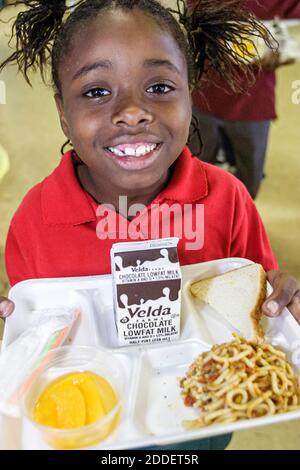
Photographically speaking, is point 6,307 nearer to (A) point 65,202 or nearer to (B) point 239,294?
(A) point 65,202

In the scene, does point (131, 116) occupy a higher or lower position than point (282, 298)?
higher

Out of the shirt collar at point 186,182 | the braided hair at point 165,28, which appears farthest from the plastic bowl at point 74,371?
the braided hair at point 165,28

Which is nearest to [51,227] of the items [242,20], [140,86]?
[140,86]

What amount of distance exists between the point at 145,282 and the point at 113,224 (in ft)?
0.92

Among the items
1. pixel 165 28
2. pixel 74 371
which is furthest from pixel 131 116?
pixel 74 371

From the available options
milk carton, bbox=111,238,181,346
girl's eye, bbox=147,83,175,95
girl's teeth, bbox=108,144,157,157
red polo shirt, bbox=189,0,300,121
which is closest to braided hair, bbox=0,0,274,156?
girl's eye, bbox=147,83,175,95

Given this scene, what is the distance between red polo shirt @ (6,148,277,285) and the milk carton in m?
0.24

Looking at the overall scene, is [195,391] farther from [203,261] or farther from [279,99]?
[279,99]

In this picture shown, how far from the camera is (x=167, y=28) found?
107 centimetres

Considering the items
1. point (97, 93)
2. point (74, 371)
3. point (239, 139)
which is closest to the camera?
point (74, 371)

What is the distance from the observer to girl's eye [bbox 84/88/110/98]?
1.02m

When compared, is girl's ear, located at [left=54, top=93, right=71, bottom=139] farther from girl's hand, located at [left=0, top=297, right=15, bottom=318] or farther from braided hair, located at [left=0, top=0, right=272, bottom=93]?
girl's hand, located at [left=0, top=297, right=15, bottom=318]

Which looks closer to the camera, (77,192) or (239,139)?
(77,192)

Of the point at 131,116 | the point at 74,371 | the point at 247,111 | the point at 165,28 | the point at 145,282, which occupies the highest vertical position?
the point at 165,28
